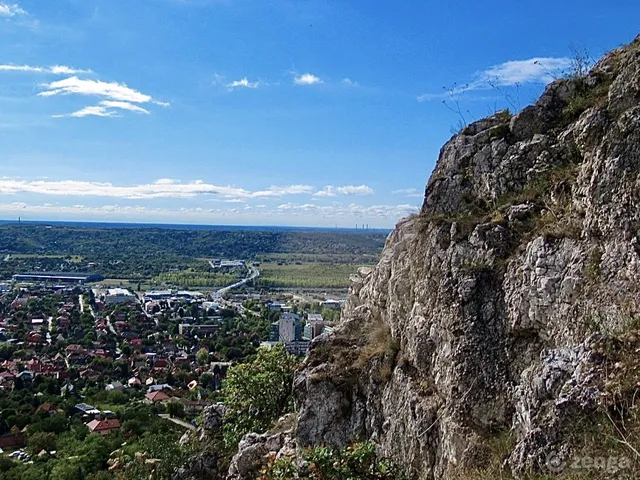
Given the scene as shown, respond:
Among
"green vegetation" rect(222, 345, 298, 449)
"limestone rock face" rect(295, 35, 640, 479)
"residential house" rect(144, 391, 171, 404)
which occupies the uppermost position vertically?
"limestone rock face" rect(295, 35, 640, 479)

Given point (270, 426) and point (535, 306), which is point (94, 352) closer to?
point (270, 426)

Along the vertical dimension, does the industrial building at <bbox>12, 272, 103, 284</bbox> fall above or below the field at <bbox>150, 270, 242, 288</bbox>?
below

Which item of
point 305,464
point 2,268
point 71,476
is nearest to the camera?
point 305,464

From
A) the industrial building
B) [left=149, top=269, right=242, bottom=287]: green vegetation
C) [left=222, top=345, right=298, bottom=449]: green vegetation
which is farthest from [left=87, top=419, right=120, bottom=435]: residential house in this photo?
the industrial building

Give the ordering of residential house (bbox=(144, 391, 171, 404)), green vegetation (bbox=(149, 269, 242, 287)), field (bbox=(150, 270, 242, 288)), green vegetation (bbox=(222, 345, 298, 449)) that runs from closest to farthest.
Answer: green vegetation (bbox=(222, 345, 298, 449)) → residential house (bbox=(144, 391, 171, 404)) → field (bbox=(150, 270, 242, 288)) → green vegetation (bbox=(149, 269, 242, 287))

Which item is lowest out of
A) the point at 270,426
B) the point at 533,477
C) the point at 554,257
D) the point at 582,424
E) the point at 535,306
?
the point at 270,426

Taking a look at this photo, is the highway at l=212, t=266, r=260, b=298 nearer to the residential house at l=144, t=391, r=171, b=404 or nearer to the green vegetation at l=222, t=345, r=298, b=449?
the residential house at l=144, t=391, r=171, b=404

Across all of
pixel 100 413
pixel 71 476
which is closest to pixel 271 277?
pixel 100 413
